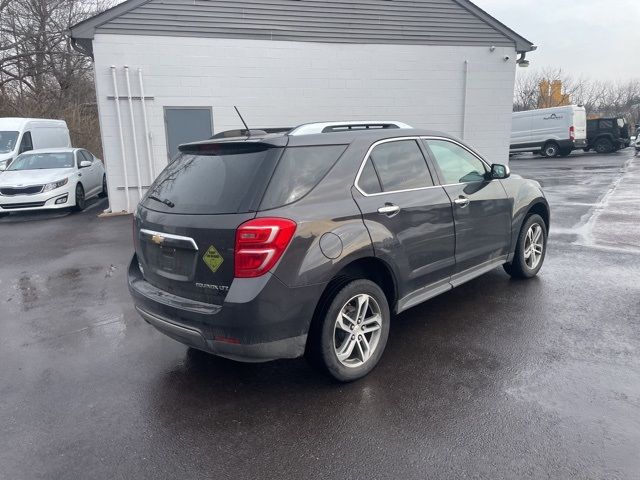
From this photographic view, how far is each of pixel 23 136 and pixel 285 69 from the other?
766cm

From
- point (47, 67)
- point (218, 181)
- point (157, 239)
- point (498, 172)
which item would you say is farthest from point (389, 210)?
point (47, 67)

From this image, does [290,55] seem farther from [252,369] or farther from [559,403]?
[559,403]

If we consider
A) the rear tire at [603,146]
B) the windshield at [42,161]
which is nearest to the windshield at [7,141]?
the windshield at [42,161]

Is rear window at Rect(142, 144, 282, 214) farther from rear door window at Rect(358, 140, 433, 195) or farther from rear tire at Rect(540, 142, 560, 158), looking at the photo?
rear tire at Rect(540, 142, 560, 158)

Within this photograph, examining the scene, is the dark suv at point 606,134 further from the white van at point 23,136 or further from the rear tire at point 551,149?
the white van at point 23,136

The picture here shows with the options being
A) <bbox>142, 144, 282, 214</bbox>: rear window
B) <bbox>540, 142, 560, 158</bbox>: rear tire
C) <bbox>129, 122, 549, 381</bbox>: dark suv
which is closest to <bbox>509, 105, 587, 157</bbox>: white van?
<bbox>540, 142, 560, 158</bbox>: rear tire

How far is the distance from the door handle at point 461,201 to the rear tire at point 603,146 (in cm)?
2855

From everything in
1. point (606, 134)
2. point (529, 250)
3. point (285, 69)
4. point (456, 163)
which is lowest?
point (529, 250)

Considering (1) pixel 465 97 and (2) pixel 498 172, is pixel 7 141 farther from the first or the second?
(2) pixel 498 172

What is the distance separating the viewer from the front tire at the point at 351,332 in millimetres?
3234

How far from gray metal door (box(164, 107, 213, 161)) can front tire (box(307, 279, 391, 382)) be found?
870cm

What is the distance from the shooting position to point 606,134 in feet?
91.6

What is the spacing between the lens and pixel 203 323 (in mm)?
3082

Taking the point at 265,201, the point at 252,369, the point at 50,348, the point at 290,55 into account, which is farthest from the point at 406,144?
the point at 290,55
